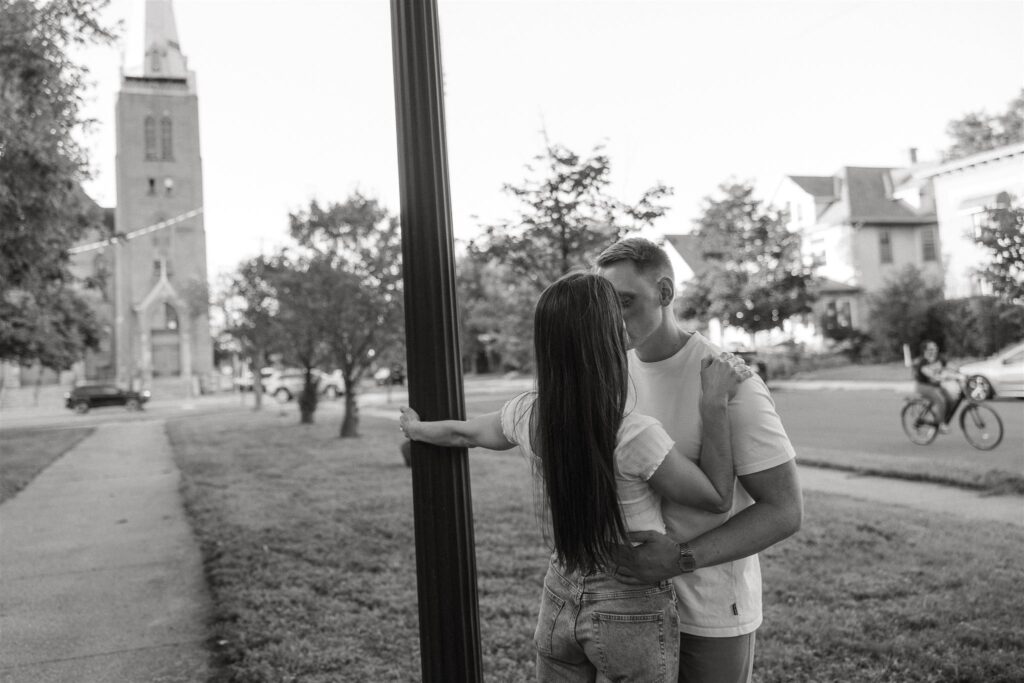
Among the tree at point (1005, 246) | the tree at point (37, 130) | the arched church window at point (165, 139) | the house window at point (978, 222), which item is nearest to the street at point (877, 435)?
the tree at point (1005, 246)

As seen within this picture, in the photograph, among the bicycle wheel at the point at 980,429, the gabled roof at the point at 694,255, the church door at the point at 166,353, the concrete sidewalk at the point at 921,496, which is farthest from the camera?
the church door at the point at 166,353

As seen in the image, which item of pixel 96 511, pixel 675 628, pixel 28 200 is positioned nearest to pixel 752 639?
pixel 675 628

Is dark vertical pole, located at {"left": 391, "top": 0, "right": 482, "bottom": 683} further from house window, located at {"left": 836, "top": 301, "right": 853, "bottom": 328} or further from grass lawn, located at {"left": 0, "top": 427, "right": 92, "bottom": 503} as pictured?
house window, located at {"left": 836, "top": 301, "right": 853, "bottom": 328}

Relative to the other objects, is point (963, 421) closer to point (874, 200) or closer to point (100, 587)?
point (100, 587)

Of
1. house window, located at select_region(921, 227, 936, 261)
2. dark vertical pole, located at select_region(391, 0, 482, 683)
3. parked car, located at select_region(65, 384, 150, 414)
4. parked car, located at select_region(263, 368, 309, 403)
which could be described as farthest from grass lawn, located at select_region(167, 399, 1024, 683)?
parked car, located at select_region(65, 384, 150, 414)

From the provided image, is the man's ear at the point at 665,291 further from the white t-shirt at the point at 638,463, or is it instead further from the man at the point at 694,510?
the white t-shirt at the point at 638,463

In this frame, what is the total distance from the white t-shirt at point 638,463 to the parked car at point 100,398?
4333cm

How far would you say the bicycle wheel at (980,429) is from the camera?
1142 centimetres

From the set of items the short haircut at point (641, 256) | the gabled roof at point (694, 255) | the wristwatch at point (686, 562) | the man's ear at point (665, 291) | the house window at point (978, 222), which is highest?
the gabled roof at point (694, 255)

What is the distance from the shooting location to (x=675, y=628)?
6.97ft

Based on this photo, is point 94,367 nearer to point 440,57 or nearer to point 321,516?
point 321,516

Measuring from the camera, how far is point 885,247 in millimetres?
39781

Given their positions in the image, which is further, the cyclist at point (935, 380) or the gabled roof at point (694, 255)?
the gabled roof at point (694, 255)

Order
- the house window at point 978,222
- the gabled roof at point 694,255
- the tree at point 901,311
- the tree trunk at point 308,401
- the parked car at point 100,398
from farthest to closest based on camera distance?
the parked car at point 100,398, the gabled roof at point 694,255, the tree at point 901,311, the tree trunk at point 308,401, the house window at point 978,222
